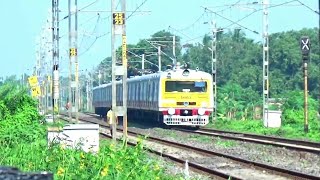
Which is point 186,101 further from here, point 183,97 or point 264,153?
point 264,153

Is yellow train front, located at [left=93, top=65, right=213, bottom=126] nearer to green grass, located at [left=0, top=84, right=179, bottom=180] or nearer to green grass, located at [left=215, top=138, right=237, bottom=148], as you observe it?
green grass, located at [left=215, top=138, right=237, bottom=148]

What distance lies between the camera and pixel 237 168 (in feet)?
65.1

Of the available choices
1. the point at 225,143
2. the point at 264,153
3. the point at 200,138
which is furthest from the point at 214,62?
the point at 264,153

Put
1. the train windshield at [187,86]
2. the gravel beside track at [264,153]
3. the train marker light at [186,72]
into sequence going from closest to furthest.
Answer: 1. the gravel beside track at [264,153]
2. the train marker light at [186,72]
3. the train windshield at [187,86]

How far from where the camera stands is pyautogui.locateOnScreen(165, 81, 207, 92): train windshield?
40.0m

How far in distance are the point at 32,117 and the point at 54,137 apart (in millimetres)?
5900

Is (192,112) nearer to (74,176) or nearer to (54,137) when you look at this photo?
(54,137)

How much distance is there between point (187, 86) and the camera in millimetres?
40156

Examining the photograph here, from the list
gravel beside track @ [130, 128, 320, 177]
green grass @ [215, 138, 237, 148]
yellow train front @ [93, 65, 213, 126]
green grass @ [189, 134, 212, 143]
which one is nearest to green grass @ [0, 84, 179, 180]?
gravel beside track @ [130, 128, 320, 177]

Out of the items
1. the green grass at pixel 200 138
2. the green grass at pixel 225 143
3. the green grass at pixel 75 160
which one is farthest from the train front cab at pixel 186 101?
the green grass at pixel 75 160

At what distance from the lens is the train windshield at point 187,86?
1574 inches

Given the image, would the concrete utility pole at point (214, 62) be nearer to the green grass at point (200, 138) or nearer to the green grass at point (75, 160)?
the green grass at point (200, 138)

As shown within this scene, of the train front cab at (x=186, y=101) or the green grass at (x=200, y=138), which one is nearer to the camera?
the green grass at (x=200, y=138)

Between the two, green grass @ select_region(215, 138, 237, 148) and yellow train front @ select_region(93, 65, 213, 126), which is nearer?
green grass @ select_region(215, 138, 237, 148)
